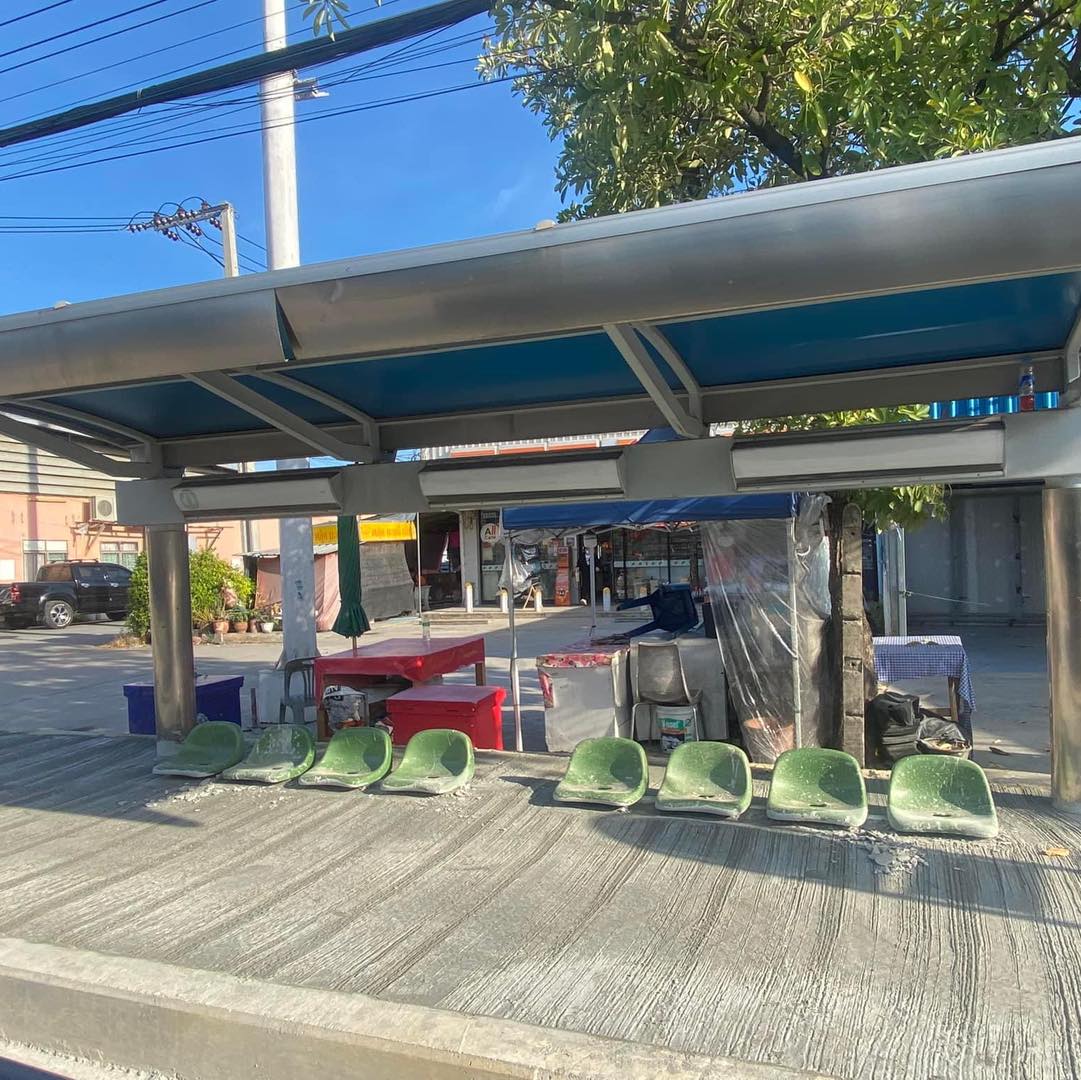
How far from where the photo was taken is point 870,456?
4.64 meters

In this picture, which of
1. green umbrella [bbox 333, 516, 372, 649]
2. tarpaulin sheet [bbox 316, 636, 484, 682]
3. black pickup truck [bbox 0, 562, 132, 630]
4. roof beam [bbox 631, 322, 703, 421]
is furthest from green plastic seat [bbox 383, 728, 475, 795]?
black pickup truck [bbox 0, 562, 132, 630]

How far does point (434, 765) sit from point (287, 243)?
6.80 m

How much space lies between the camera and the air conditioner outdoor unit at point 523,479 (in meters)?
5.27

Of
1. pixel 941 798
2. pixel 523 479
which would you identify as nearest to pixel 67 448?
pixel 523 479

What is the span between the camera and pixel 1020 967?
131 inches

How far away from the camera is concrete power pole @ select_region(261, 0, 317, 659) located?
982cm

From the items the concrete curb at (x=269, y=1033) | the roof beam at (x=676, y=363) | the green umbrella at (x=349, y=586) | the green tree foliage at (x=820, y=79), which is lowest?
the concrete curb at (x=269, y=1033)

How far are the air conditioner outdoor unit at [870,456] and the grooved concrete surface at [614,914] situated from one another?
192 cm

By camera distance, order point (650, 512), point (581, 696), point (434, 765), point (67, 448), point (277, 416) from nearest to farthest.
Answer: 1. point (277, 416)
2. point (434, 765)
3. point (67, 448)
4. point (650, 512)
5. point (581, 696)

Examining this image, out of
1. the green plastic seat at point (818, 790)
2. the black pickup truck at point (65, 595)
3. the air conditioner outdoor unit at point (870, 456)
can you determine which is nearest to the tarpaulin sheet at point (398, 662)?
the green plastic seat at point (818, 790)

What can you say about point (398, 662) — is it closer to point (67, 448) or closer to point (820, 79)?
point (67, 448)

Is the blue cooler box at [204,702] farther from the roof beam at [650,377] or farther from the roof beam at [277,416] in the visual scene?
the roof beam at [650,377]

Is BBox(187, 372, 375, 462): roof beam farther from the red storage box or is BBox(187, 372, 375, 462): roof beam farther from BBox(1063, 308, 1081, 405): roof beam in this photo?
BBox(1063, 308, 1081, 405): roof beam

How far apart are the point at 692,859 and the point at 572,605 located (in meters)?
18.3
